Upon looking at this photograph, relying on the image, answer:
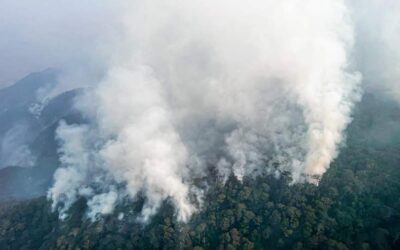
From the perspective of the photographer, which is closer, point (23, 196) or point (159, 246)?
point (159, 246)

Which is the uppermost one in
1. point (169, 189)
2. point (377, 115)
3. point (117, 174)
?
point (377, 115)

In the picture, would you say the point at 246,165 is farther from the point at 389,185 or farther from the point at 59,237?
the point at 59,237

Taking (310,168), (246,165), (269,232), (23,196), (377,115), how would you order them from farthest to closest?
(23,196)
(377,115)
(246,165)
(310,168)
(269,232)

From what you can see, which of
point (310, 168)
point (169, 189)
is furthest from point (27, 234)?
point (310, 168)

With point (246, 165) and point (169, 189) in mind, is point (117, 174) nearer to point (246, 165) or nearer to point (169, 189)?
point (169, 189)

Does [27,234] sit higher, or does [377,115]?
[377,115]

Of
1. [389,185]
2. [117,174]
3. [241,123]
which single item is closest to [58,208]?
[117,174]

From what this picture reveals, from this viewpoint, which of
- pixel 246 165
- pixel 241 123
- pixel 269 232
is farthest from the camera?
pixel 241 123
